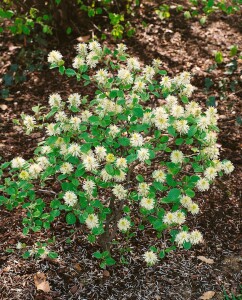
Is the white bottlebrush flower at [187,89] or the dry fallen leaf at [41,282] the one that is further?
the dry fallen leaf at [41,282]

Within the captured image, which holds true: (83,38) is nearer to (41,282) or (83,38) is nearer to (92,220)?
(41,282)

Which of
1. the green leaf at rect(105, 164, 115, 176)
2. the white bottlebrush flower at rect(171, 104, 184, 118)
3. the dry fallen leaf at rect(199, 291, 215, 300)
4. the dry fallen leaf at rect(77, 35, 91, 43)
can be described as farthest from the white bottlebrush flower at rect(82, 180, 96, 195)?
the dry fallen leaf at rect(77, 35, 91, 43)

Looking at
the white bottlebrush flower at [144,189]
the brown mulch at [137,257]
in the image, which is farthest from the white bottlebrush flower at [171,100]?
the brown mulch at [137,257]

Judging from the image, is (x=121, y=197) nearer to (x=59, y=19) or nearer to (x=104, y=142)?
(x=104, y=142)

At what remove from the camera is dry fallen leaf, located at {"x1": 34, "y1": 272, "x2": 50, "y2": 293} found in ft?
9.34

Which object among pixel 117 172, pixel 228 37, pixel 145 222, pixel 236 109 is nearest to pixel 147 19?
pixel 228 37

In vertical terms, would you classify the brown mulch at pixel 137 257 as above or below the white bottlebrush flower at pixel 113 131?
below

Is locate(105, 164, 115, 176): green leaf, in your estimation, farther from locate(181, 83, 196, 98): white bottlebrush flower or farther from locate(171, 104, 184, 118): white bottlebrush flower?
locate(181, 83, 196, 98): white bottlebrush flower

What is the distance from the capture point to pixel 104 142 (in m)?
2.35

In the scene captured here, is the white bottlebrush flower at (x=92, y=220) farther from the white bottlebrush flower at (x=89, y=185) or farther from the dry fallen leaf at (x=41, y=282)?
the dry fallen leaf at (x=41, y=282)

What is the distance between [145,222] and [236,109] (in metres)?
1.55

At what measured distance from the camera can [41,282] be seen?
9.46 ft

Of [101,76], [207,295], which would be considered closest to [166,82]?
[101,76]

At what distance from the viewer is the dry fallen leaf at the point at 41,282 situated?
2848 mm
